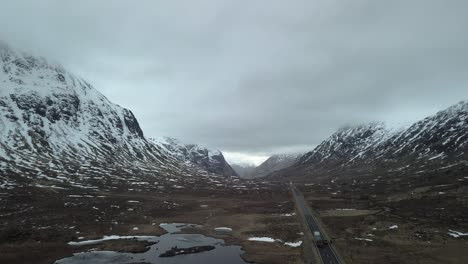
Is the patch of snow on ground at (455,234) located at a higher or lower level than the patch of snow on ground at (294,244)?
higher

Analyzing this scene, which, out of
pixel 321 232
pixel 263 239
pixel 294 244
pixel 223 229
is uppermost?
pixel 321 232

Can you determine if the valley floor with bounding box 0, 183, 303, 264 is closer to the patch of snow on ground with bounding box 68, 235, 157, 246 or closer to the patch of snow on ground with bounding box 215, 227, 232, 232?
the patch of snow on ground with bounding box 215, 227, 232, 232

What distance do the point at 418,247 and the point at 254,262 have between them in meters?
35.8

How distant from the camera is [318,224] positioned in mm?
107625

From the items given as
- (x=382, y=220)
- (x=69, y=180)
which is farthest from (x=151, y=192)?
(x=382, y=220)

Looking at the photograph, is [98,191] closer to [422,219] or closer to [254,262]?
[254,262]

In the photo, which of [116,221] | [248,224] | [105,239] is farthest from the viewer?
[248,224]

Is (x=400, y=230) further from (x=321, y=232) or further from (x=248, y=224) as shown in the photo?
(x=248, y=224)

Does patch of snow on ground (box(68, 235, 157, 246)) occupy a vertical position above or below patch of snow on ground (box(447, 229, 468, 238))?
below

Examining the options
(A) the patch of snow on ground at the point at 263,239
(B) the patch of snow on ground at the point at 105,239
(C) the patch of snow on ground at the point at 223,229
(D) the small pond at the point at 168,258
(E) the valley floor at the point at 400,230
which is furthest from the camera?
(C) the patch of snow on ground at the point at 223,229

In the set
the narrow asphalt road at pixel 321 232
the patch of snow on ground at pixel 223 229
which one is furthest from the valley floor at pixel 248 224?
the narrow asphalt road at pixel 321 232

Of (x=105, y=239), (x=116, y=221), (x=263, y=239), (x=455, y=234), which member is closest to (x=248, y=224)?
(x=263, y=239)

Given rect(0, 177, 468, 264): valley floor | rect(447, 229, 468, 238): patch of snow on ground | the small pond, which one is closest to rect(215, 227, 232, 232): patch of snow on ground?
rect(0, 177, 468, 264): valley floor

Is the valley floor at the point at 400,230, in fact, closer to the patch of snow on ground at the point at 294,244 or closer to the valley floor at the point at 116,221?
the patch of snow on ground at the point at 294,244
